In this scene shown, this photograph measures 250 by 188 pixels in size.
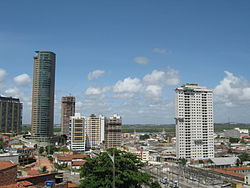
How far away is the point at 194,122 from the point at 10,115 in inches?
2022

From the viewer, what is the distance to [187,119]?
159ft

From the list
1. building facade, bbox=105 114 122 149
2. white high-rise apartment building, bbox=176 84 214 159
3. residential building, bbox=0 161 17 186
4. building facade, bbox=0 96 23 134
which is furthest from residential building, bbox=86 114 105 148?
residential building, bbox=0 161 17 186

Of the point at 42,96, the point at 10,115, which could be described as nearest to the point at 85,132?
the point at 42,96

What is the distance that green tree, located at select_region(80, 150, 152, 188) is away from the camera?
529 inches

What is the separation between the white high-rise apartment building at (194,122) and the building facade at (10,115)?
48.3 m

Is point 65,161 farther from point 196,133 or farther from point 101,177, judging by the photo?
point 101,177

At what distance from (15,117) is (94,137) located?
89.7ft

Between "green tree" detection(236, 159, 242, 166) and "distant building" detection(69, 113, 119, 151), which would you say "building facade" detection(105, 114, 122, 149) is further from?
"green tree" detection(236, 159, 242, 166)

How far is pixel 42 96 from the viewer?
7150 cm

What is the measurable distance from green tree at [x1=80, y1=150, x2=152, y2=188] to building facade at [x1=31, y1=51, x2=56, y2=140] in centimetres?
5992

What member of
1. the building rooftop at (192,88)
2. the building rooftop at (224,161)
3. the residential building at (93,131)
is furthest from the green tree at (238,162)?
the residential building at (93,131)

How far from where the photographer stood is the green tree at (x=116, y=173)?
13.4 metres

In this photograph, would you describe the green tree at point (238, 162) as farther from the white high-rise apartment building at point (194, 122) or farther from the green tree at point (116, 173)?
the green tree at point (116, 173)

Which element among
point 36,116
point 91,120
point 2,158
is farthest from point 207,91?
point 36,116
